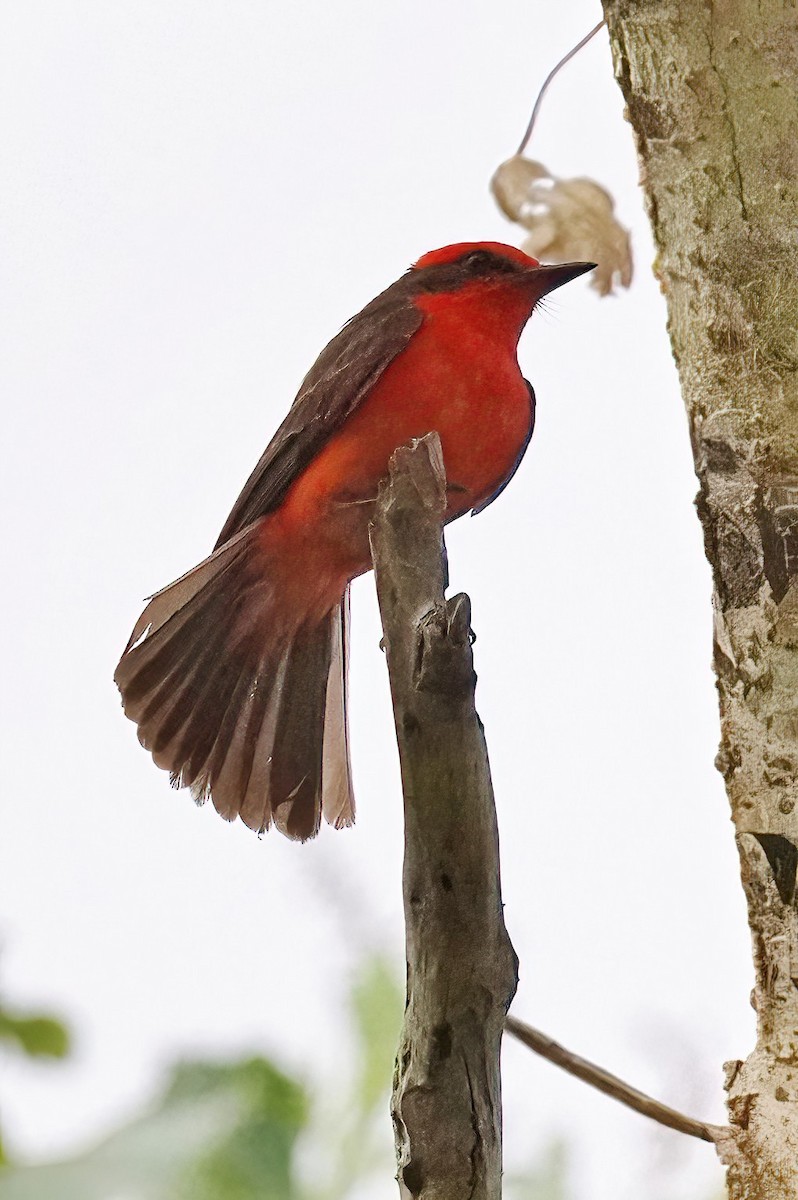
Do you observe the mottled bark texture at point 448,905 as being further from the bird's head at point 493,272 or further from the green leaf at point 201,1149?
the bird's head at point 493,272

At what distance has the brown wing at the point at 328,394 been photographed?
1.52 metres

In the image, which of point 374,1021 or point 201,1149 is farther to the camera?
point 374,1021

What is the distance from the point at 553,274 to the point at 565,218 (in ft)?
1.64

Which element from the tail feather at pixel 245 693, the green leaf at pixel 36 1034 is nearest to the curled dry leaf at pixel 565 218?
the tail feather at pixel 245 693

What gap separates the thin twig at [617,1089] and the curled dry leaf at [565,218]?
4.07ft

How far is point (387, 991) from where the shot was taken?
5.78 feet

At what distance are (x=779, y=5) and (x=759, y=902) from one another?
1.01 meters

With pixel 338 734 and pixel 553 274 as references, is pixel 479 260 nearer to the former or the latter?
pixel 553 274

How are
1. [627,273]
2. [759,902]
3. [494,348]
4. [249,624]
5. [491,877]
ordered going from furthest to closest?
[627,273] → [249,624] → [494,348] → [759,902] → [491,877]

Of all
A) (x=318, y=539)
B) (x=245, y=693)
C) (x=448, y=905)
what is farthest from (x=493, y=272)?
(x=448, y=905)

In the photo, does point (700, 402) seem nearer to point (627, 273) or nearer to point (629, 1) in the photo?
point (629, 1)

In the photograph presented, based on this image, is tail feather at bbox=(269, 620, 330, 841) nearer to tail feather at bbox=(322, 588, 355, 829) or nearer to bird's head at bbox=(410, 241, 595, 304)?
tail feather at bbox=(322, 588, 355, 829)

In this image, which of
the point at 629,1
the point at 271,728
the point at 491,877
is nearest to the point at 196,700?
the point at 271,728

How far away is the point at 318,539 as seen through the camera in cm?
157
